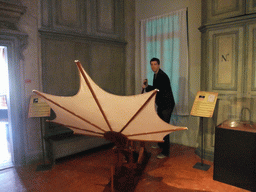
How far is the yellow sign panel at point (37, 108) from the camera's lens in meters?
3.02

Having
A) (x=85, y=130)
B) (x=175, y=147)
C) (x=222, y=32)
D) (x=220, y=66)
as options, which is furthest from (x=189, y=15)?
(x=85, y=130)

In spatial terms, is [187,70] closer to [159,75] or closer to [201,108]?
[159,75]

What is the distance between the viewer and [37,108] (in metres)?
3.06

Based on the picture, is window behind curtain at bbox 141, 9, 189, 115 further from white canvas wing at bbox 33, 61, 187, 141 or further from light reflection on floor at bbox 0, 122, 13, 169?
light reflection on floor at bbox 0, 122, 13, 169

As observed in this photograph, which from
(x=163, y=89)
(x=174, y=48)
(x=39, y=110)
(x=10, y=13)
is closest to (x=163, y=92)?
(x=163, y=89)

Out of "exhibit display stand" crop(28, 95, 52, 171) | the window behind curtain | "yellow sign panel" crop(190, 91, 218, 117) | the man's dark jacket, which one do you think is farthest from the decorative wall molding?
"yellow sign panel" crop(190, 91, 218, 117)

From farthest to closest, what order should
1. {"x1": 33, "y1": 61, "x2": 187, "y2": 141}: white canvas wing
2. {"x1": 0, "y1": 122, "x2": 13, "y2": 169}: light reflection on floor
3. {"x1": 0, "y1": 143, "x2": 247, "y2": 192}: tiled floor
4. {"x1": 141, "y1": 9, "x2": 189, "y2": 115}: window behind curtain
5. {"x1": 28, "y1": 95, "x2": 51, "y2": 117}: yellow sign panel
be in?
1. {"x1": 141, "y1": 9, "x2": 189, "y2": 115}: window behind curtain
2. {"x1": 0, "y1": 122, "x2": 13, "y2": 169}: light reflection on floor
3. {"x1": 28, "y1": 95, "x2": 51, "y2": 117}: yellow sign panel
4. {"x1": 0, "y1": 143, "x2": 247, "y2": 192}: tiled floor
5. {"x1": 33, "y1": 61, "x2": 187, "y2": 141}: white canvas wing

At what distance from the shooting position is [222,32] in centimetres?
307

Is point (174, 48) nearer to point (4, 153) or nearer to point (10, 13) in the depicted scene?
point (10, 13)

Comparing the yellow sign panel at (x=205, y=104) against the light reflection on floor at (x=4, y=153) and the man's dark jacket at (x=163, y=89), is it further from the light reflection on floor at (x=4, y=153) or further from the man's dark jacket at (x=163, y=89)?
the light reflection on floor at (x=4, y=153)

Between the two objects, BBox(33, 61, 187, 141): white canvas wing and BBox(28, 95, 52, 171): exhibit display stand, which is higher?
BBox(33, 61, 187, 141): white canvas wing

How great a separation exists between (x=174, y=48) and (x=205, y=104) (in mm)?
1489

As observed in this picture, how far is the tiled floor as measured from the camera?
2.47 metres

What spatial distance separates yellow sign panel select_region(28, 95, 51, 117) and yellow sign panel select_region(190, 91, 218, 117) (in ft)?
7.21
